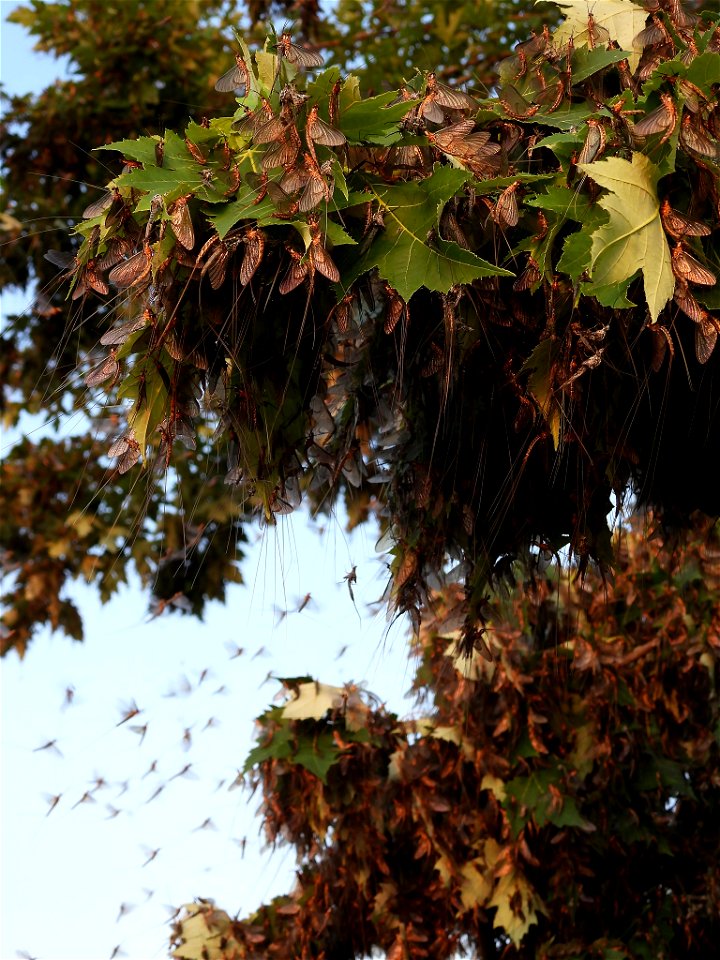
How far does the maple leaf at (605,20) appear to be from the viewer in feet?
8.57

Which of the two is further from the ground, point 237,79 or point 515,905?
point 237,79

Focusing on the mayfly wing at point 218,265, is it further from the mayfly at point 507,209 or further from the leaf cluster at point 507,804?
the leaf cluster at point 507,804

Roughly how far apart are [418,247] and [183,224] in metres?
0.45

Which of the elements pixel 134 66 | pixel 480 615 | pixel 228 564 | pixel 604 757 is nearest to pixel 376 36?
pixel 134 66

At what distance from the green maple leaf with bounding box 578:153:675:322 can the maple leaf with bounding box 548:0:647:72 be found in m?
0.58

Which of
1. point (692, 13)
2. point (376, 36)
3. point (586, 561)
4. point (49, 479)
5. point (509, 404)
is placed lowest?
point (586, 561)

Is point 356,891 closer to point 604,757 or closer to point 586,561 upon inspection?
point 604,757

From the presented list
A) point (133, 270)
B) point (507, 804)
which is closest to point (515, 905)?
point (507, 804)

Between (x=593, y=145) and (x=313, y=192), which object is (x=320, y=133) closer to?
(x=313, y=192)

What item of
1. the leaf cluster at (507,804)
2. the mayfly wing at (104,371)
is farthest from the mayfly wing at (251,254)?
the leaf cluster at (507,804)

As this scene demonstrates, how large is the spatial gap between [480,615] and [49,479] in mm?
5128

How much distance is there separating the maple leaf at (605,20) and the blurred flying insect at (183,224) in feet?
3.39

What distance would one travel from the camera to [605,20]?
2.62 meters

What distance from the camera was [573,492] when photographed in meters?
2.73
